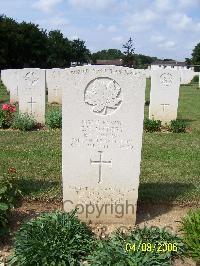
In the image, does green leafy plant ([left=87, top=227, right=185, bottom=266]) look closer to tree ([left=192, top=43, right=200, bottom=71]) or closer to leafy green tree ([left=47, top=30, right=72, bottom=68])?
leafy green tree ([left=47, top=30, right=72, bottom=68])

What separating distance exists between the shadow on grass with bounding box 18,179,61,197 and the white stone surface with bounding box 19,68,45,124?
6151 mm

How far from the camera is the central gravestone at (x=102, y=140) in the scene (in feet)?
15.6

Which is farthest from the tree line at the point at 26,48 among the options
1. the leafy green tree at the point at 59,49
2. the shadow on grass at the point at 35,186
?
the shadow on grass at the point at 35,186

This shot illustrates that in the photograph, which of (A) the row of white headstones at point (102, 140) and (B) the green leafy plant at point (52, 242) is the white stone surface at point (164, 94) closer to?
(A) the row of white headstones at point (102, 140)

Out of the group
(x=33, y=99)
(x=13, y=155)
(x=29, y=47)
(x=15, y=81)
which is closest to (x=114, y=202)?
(x=13, y=155)

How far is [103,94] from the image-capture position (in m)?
4.81

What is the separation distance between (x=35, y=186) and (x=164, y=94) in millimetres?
7310

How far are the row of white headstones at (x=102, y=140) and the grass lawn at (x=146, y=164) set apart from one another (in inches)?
36.2

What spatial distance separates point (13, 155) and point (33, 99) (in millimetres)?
4302

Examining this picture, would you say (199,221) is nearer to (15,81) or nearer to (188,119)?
(188,119)

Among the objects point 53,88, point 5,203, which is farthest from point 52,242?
point 53,88

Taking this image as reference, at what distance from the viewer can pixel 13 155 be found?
866 centimetres
